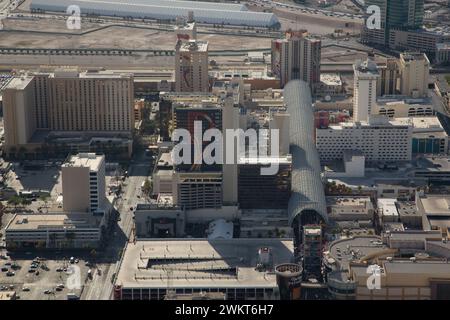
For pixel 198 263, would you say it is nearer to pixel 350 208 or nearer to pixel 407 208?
pixel 350 208

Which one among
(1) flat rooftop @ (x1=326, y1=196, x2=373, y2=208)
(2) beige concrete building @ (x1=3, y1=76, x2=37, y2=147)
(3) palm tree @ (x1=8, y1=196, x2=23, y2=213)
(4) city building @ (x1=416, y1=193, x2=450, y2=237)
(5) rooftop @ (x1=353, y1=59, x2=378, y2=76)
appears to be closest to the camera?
(4) city building @ (x1=416, y1=193, x2=450, y2=237)

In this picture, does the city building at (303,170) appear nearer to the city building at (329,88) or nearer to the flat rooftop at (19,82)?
the city building at (329,88)

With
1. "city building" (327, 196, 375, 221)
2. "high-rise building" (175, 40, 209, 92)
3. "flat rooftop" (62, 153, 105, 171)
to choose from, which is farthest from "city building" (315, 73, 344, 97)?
"flat rooftop" (62, 153, 105, 171)

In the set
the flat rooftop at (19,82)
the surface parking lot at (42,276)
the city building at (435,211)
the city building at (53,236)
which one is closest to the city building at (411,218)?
the city building at (435,211)

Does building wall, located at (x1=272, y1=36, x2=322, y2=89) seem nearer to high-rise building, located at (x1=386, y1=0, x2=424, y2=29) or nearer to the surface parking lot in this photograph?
high-rise building, located at (x1=386, y1=0, x2=424, y2=29)

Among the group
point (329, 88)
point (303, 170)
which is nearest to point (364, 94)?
point (329, 88)
